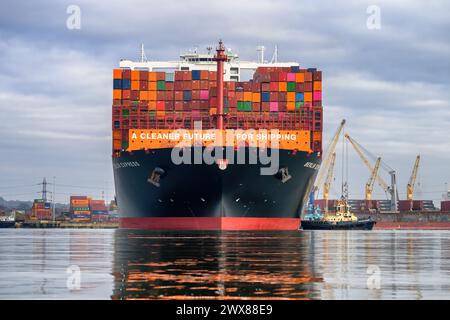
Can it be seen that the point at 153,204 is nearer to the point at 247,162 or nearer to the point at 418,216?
the point at 247,162

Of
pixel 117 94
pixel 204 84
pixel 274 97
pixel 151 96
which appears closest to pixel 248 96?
pixel 274 97

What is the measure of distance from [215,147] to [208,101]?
16.5 metres

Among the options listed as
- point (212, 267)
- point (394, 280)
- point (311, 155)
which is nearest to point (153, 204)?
point (311, 155)

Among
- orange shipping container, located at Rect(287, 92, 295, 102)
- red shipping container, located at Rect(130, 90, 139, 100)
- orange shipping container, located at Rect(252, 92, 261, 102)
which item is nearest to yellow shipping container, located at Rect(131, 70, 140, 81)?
red shipping container, located at Rect(130, 90, 139, 100)

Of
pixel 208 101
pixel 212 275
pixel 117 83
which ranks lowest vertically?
pixel 212 275

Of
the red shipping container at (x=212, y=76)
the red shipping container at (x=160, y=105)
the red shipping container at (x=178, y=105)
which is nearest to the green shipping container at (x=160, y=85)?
the red shipping container at (x=160, y=105)

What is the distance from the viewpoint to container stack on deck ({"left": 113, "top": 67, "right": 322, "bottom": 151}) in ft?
319

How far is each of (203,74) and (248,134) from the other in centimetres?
1475

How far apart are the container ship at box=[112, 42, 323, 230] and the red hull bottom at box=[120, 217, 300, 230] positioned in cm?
11

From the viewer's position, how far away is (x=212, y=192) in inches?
3206

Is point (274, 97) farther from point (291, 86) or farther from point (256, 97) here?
point (291, 86)
